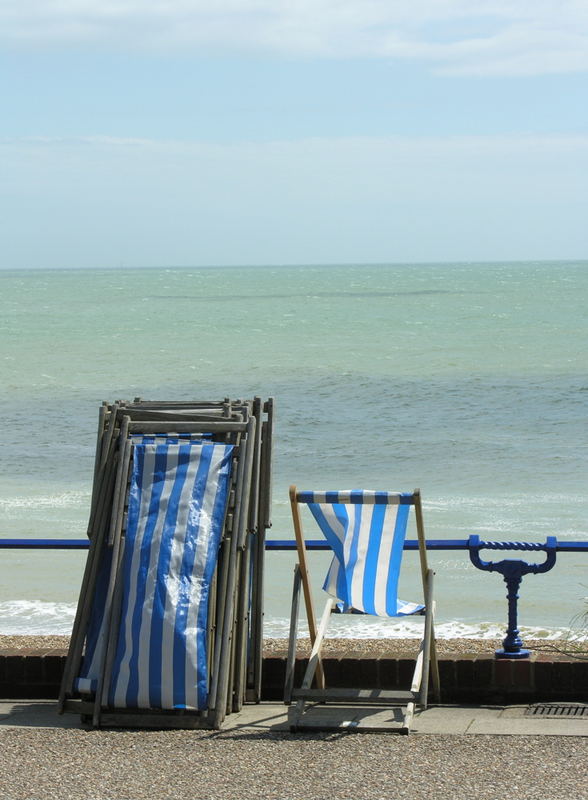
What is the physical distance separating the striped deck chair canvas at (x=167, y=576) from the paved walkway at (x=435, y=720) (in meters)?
0.26

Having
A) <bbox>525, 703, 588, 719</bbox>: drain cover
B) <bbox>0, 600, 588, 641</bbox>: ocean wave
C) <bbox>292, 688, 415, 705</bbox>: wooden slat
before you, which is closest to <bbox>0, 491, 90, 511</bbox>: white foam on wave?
<bbox>0, 600, 588, 641</bbox>: ocean wave

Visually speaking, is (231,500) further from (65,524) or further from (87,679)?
(65,524)

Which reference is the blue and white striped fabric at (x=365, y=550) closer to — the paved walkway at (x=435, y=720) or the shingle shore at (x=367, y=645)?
the paved walkway at (x=435, y=720)

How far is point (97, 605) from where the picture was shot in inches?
232

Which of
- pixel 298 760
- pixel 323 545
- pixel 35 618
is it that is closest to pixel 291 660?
pixel 323 545

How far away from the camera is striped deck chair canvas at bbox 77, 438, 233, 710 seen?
5645mm

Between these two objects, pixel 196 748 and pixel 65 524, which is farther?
pixel 65 524

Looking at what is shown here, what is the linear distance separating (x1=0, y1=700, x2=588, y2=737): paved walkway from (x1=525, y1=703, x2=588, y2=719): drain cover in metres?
0.02

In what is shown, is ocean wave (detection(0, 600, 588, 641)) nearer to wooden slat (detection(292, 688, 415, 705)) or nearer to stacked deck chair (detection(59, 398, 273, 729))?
wooden slat (detection(292, 688, 415, 705))

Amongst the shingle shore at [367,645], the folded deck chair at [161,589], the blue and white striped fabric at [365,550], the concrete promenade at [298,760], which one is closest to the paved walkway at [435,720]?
the concrete promenade at [298,760]

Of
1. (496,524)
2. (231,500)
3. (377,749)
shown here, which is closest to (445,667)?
(377,749)

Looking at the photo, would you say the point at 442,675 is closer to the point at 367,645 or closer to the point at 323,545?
the point at 323,545

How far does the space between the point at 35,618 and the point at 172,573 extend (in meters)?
5.01

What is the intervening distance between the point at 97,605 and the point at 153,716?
581 mm
